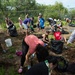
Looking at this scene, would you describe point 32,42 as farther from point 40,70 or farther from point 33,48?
point 40,70

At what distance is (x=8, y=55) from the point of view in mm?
10375

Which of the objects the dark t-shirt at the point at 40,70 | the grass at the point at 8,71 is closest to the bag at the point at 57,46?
the grass at the point at 8,71

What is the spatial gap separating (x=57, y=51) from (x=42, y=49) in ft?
16.4

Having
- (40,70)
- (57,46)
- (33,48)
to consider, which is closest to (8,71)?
(33,48)

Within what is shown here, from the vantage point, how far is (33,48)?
273 inches

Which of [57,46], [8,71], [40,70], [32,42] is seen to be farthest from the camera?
[57,46]

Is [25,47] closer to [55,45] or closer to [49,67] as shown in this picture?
[49,67]

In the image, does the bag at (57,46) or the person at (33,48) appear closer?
the person at (33,48)

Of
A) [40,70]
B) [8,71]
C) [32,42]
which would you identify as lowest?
[8,71]

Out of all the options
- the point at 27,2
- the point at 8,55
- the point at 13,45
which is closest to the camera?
the point at 8,55

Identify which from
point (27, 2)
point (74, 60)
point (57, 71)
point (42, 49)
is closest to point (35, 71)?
point (42, 49)

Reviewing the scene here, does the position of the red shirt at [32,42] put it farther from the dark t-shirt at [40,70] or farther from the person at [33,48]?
the dark t-shirt at [40,70]

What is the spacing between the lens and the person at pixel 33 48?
6047 mm

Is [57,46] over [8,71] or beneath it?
beneath
